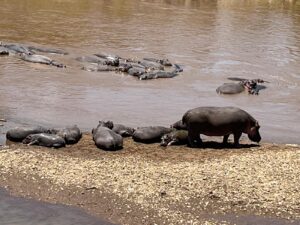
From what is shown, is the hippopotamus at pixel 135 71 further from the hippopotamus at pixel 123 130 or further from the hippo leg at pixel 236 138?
the hippo leg at pixel 236 138

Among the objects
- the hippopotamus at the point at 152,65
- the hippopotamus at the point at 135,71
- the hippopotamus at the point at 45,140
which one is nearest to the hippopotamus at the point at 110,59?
the hippopotamus at the point at 152,65

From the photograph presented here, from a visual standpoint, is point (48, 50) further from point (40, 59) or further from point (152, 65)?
point (152, 65)

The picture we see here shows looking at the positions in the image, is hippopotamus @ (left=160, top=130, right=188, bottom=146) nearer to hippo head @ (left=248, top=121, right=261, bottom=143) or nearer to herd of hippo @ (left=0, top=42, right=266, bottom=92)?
hippo head @ (left=248, top=121, right=261, bottom=143)

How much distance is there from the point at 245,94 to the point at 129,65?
198 inches

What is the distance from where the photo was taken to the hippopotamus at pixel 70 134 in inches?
458

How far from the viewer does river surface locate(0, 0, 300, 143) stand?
593 inches

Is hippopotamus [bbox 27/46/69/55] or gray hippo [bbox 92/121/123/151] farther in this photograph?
hippopotamus [bbox 27/46/69/55]

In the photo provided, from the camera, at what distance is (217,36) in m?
31.4

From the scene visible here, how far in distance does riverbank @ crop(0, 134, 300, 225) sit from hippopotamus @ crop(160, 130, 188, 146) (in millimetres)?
608

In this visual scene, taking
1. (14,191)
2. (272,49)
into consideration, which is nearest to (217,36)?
(272,49)

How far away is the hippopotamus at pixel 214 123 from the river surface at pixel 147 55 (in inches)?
60.7

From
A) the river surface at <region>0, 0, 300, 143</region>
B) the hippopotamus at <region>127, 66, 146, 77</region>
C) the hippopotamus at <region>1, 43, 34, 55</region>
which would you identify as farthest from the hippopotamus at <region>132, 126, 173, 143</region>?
the hippopotamus at <region>1, 43, 34, 55</region>

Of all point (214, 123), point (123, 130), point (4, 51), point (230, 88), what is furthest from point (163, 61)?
point (214, 123)

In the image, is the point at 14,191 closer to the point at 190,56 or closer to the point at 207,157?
the point at 207,157
